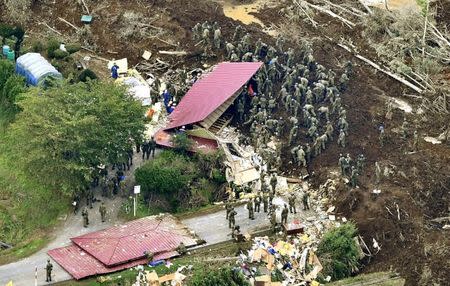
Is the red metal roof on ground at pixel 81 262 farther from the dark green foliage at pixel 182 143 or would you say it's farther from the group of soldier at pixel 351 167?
the group of soldier at pixel 351 167

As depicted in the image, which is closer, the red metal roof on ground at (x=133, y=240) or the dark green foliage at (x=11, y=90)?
the red metal roof on ground at (x=133, y=240)

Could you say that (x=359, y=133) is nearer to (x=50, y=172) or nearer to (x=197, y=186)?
(x=197, y=186)

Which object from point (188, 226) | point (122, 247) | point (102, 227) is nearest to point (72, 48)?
point (102, 227)

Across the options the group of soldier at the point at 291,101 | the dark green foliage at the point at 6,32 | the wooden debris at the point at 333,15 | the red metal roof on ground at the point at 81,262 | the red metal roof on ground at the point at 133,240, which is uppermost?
the wooden debris at the point at 333,15

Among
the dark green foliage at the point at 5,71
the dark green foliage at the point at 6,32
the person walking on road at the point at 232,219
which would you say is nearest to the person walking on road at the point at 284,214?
the person walking on road at the point at 232,219

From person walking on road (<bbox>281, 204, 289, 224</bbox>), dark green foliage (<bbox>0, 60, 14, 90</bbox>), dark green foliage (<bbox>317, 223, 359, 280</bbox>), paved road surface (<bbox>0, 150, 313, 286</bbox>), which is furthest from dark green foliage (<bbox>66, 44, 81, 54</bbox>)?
dark green foliage (<bbox>317, 223, 359, 280</bbox>)

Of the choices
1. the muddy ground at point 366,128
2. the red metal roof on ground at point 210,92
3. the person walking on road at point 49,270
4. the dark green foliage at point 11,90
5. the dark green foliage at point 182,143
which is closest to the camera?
the person walking on road at point 49,270
